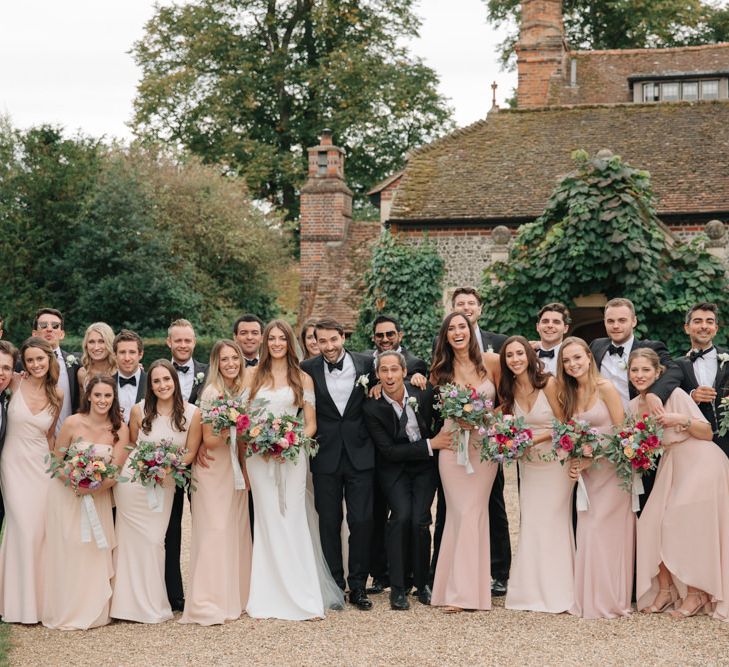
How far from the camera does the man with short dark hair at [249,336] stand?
27.1ft

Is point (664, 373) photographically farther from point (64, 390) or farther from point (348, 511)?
point (64, 390)

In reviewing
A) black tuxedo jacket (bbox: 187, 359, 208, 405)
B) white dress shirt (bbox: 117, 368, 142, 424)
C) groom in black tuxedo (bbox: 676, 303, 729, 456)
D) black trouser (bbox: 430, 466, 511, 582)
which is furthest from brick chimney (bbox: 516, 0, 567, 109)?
white dress shirt (bbox: 117, 368, 142, 424)

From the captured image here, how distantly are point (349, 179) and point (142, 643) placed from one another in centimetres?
2836

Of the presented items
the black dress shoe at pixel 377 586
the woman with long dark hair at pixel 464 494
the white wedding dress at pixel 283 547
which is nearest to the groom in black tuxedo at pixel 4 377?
the white wedding dress at pixel 283 547

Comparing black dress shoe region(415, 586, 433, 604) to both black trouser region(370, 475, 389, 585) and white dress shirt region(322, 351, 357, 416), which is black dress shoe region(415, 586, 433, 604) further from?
white dress shirt region(322, 351, 357, 416)

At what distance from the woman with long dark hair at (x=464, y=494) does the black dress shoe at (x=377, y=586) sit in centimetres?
70

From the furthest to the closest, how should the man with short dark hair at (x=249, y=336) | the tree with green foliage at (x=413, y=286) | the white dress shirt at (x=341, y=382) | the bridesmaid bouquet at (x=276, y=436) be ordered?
the tree with green foliage at (x=413, y=286), the man with short dark hair at (x=249, y=336), the white dress shirt at (x=341, y=382), the bridesmaid bouquet at (x=276, y=436)

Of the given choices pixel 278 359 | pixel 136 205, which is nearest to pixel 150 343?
pixel 136 205

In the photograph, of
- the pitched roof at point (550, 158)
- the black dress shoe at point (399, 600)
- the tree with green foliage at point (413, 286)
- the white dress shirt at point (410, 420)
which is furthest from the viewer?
the tree with green foliage at point (413, 286)

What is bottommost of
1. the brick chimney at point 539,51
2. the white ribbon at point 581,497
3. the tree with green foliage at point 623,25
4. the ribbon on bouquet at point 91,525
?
the ribbon on bouquet at point 91,525

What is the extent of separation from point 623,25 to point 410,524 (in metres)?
31.3

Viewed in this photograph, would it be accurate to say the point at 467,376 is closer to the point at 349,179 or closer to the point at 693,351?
the point at 693,351

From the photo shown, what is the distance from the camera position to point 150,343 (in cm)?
2541

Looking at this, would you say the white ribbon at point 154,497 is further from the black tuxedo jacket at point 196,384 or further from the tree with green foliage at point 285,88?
the tree with green foliage at point 285,88
